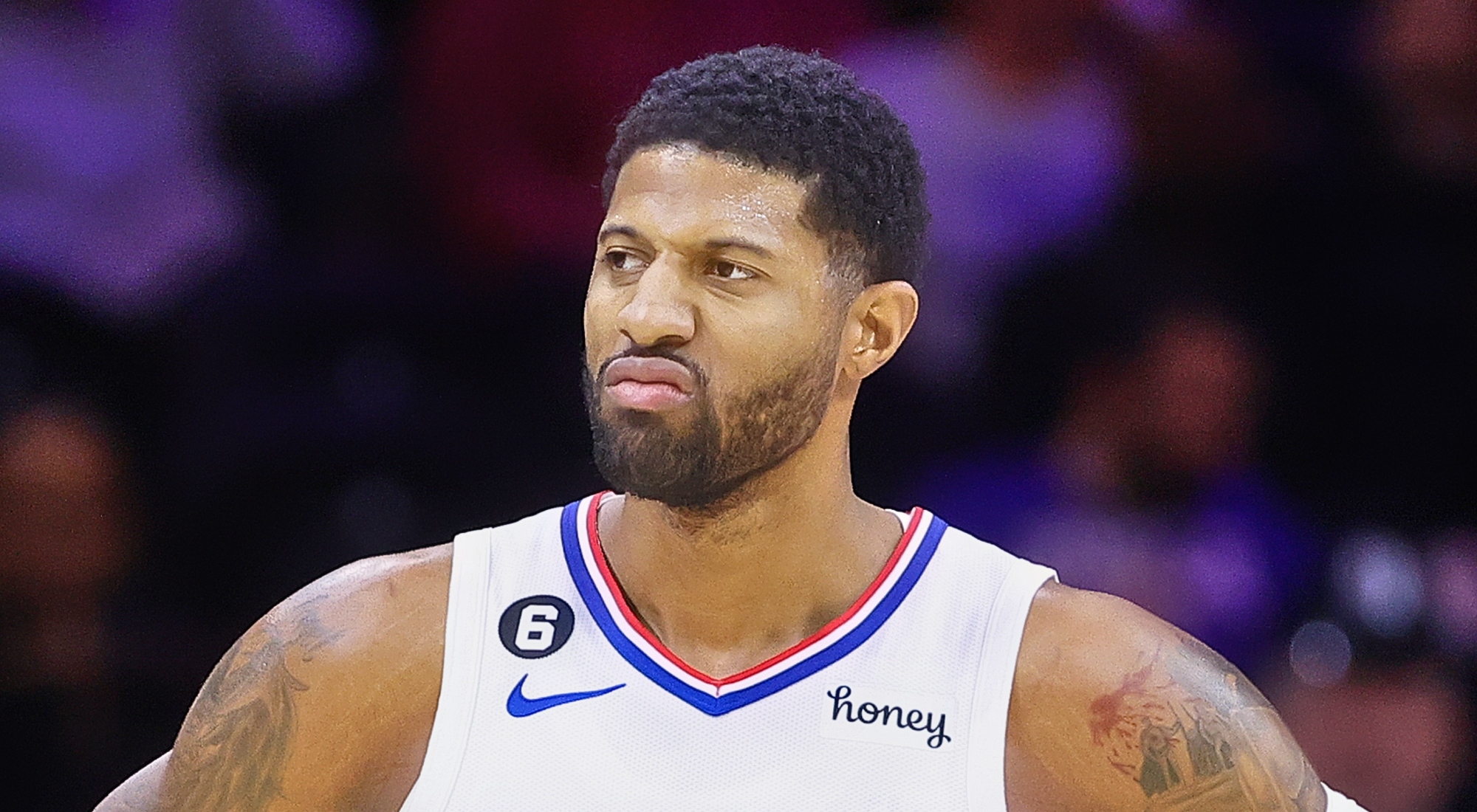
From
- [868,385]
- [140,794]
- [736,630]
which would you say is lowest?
[140,794]

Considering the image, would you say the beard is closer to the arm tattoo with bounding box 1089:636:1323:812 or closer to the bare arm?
the arm tattoo with bounding box 1089:636:1323:812

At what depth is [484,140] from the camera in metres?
4.68

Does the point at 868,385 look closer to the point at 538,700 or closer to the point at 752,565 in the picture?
the point at 752,565

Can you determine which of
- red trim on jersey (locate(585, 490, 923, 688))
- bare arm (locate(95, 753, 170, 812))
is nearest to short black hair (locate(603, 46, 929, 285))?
red trim on jersey (locate(585, 490, 923, 688))

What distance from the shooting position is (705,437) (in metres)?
2.56

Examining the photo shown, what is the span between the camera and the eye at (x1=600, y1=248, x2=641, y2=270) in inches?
104

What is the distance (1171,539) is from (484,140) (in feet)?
7.17

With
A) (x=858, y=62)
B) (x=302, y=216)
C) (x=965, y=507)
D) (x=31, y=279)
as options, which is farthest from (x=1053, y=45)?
(x=31, y=279)

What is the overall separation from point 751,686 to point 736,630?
0.11 m

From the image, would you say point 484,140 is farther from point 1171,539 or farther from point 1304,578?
point 1304,578

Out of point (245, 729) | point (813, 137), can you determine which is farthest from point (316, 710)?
point (813, 137)

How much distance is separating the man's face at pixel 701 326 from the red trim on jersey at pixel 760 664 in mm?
247

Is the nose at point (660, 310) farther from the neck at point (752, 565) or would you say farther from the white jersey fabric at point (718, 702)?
the white jersey fabric at point (718, 702)

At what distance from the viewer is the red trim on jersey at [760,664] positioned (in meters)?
2.72
